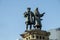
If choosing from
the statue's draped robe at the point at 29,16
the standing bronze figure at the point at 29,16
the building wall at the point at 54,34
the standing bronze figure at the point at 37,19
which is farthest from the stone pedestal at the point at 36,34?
the building wall at the point at 54,34

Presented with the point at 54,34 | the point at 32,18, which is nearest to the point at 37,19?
the point at 32,18

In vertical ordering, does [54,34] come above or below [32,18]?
above

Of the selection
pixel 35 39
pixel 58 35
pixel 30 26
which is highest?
pixel 58 35

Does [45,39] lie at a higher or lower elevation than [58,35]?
lower

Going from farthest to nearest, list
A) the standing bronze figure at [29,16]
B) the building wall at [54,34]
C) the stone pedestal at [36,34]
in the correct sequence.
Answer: the building wall at [54,34] → the standing bronze figure at [29,16] → the stone pedestal at [36,34]

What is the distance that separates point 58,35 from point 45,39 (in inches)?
2284

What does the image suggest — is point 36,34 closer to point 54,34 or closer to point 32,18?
point 32,18

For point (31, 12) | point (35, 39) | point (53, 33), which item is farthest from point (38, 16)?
point (53, 33)

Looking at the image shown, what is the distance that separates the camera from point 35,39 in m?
54.1

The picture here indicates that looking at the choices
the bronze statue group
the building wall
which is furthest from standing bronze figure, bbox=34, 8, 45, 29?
the building wall

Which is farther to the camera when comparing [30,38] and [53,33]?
[53,33]

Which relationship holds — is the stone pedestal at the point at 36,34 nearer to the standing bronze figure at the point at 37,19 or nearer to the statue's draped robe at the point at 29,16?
the standing bronze figure at the point at 37,19

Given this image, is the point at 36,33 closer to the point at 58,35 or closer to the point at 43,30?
the point at 43,30

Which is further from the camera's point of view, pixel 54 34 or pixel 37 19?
pixel 54 34
